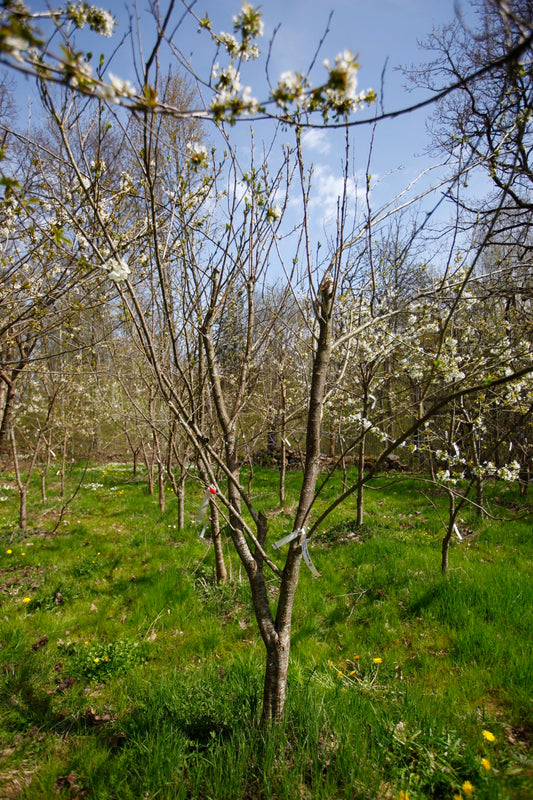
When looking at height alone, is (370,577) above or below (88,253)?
below

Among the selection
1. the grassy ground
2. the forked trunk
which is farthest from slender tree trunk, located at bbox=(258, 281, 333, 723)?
the grassy ground

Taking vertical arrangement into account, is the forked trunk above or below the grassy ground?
above

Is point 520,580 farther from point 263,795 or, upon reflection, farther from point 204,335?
point 204,335

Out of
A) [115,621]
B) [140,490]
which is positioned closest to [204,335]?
[115,621]

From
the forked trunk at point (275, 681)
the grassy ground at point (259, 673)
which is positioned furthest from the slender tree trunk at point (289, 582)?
the grassy ground at point (259, 673)

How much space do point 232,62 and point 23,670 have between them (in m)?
3.77

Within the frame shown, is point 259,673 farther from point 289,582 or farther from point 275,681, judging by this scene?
point 289,582

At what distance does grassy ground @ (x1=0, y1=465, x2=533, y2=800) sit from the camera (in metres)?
1.84

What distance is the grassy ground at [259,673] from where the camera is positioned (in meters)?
1.84

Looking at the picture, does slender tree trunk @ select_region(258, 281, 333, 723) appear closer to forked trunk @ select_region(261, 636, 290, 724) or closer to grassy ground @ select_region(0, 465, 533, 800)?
forked trunk @ select_region(261, 636, 290, 724)

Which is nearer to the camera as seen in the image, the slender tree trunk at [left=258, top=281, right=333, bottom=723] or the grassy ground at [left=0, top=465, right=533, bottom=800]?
the grassy ground at [left=0, top=465, right=533, bottom=800]

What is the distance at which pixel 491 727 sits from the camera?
2221mm

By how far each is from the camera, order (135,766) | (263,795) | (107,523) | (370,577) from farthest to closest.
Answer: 1. (107,523)
2. (370,577)
3. (135,766)
4. (263,795)

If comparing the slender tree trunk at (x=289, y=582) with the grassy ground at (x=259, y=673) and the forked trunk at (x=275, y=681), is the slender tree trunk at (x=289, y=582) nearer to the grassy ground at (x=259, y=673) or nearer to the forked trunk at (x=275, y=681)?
the forked trunk at (x=275, y=681)
